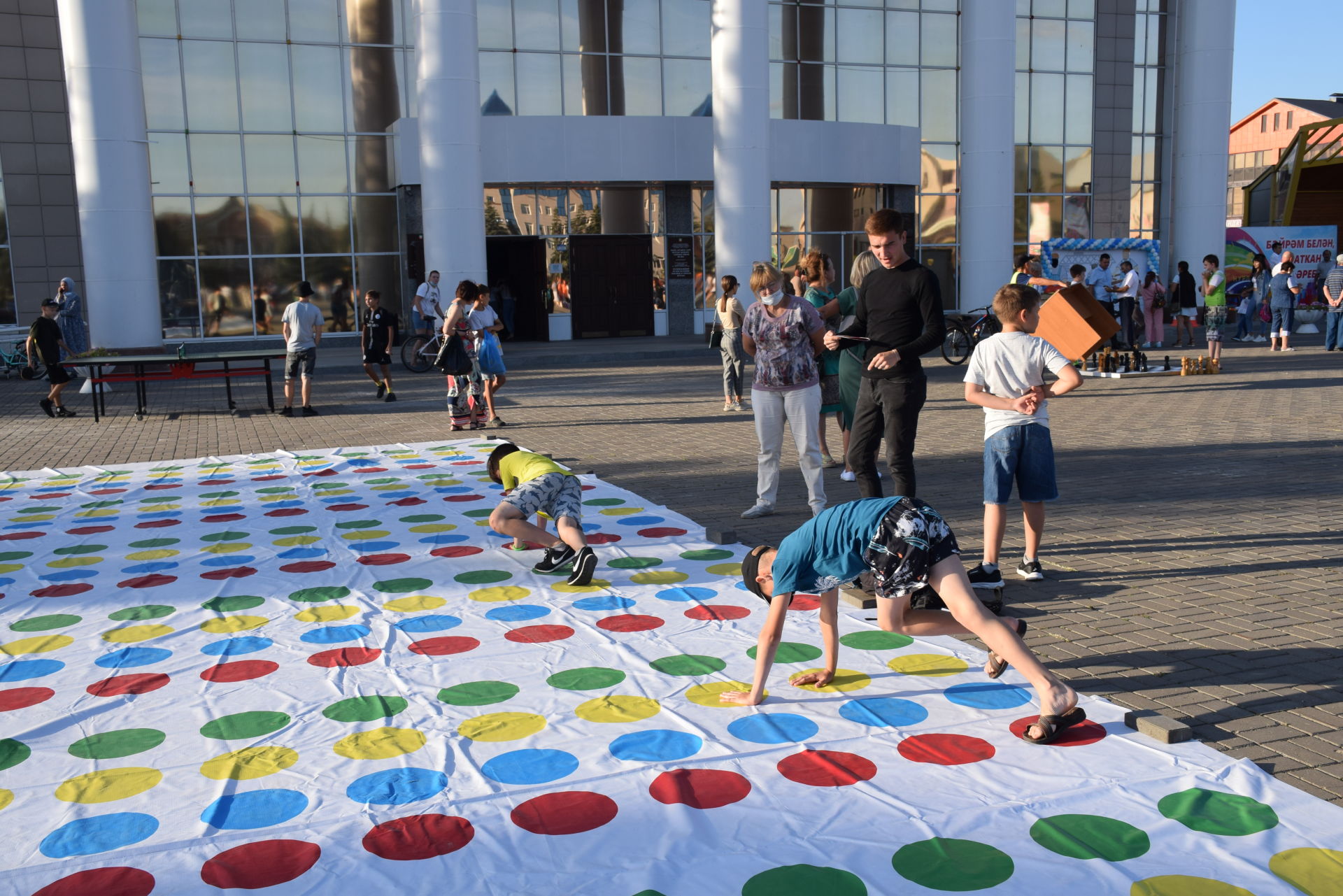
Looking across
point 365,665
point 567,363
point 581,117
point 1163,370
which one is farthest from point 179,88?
point 365,665

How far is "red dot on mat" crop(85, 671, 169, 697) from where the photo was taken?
4.81 m

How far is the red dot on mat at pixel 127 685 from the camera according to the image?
481 cm

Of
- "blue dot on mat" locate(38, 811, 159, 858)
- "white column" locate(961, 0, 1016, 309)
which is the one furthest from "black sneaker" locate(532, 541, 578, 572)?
"white column" locate(961, 0, 1016, 309)

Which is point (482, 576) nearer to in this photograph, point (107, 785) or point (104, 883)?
point (107, 785)

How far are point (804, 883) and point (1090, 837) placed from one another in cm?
91

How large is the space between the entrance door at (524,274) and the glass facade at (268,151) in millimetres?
2595

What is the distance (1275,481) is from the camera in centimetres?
887

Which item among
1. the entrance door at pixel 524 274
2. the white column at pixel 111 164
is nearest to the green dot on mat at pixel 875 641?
the white column at pixel 111 164

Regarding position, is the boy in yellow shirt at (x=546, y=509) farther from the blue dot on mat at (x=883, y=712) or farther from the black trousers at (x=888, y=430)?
the blue dot on mat at (x=883, y=712)

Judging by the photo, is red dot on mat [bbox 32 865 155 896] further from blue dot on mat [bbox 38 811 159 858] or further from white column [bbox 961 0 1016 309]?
white column [bbox 961 0 1016 309]

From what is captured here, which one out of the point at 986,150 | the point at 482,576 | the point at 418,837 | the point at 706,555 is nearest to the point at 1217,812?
the point at 418,837

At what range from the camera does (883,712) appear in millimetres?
4422

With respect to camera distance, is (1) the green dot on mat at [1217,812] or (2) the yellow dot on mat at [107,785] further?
(2) the yellow dot on mat at [107,785]

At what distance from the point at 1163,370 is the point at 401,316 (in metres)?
18.5
